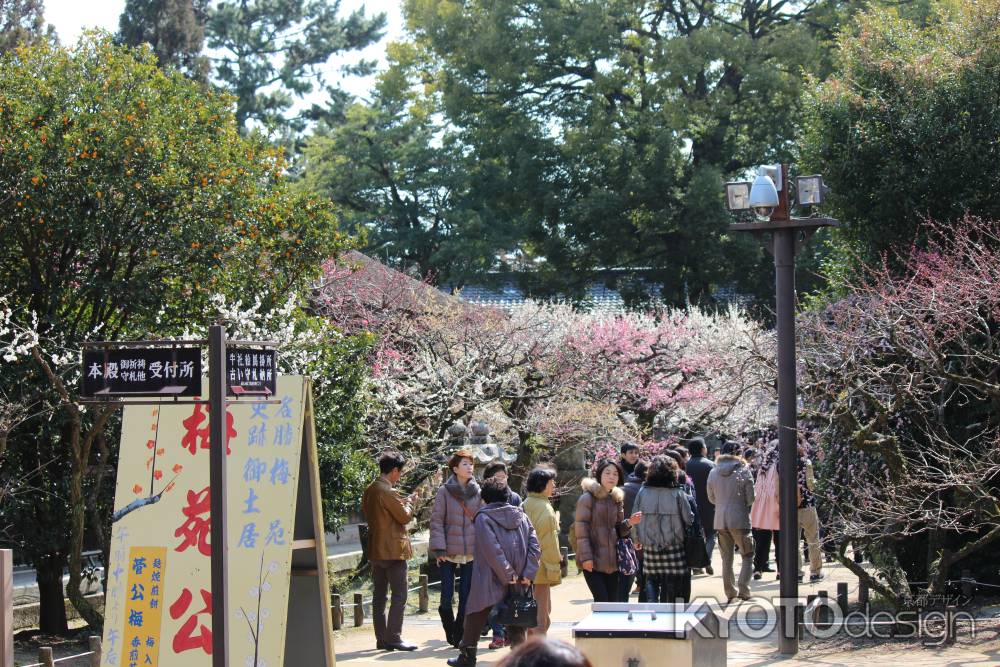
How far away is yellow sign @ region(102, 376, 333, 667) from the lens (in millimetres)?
6730

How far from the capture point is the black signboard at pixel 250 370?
5.78 metres

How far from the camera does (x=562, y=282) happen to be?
3275cm

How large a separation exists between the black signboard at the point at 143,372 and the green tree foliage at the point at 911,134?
9514 mm

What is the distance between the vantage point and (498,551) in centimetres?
848

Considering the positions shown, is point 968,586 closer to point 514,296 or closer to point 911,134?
point 911,134

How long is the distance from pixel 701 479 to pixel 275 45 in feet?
94.3

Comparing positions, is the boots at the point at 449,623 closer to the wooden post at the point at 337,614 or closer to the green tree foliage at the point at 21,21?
the wooden post at the point at 337,614

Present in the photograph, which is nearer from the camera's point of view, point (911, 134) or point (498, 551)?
point (498, 551)

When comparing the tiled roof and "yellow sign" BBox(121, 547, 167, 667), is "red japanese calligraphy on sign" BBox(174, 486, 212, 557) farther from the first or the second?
the tiled roof

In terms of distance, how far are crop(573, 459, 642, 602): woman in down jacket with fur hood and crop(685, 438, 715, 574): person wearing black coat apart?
4445 mm

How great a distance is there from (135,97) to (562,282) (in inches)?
891

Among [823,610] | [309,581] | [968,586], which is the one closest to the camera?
[309,581]

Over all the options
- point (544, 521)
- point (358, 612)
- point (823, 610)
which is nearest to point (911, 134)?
point (823, 610)

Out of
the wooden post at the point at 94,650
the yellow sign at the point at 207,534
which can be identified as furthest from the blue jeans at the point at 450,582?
the wooden post at the point at 94,650
